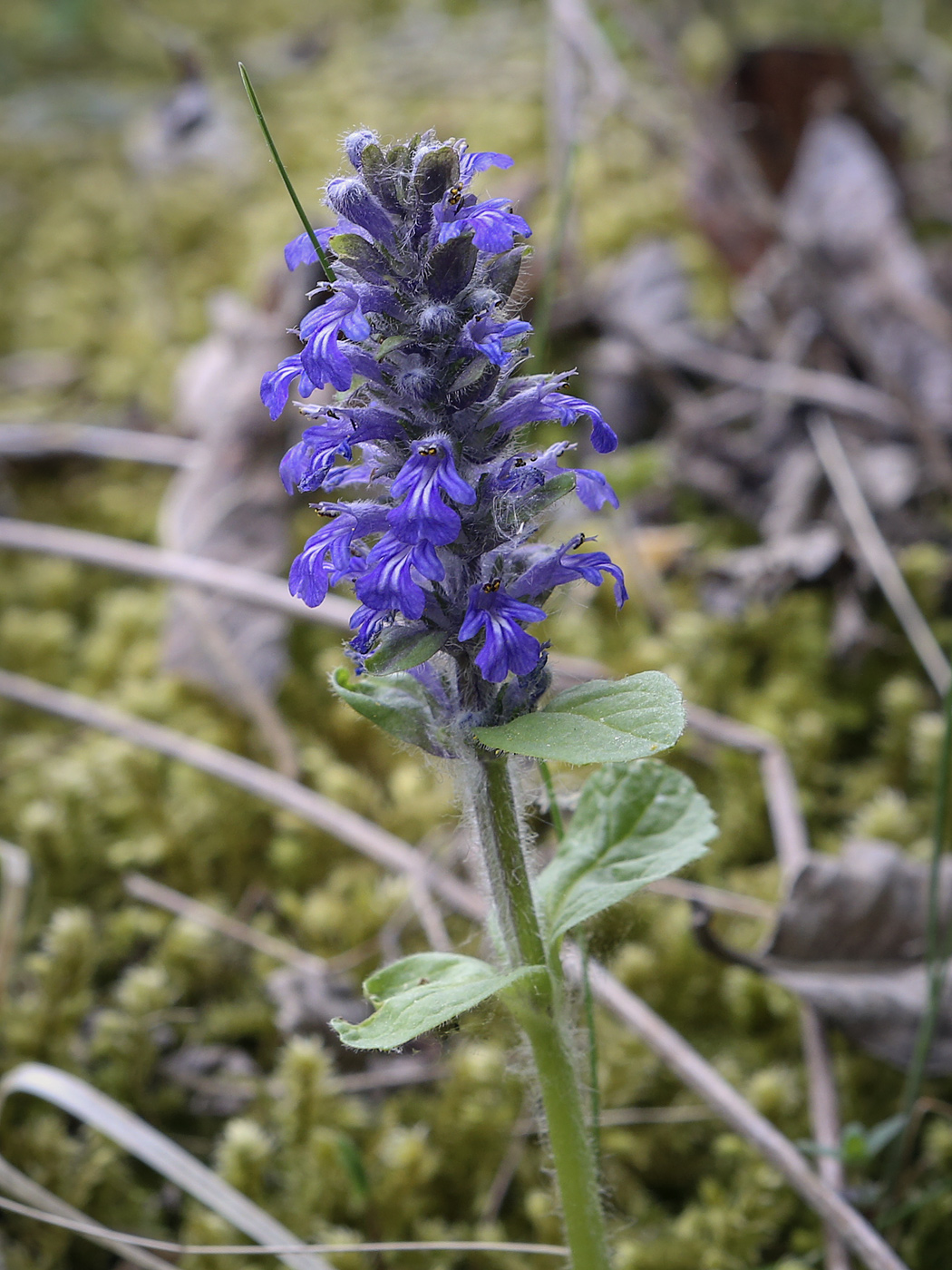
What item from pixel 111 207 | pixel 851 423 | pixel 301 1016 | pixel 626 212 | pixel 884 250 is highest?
pixel 111 207

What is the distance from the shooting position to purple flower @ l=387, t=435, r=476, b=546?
1227 millimetres

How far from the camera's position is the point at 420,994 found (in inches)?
55.7

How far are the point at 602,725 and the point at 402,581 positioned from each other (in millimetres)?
318

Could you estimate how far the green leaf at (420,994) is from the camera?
1.32 m

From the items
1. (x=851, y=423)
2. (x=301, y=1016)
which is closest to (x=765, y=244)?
(x=851, y=423)

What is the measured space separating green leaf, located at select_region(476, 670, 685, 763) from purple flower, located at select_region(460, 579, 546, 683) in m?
0.07

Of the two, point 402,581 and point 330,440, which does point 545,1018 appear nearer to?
point 402,581

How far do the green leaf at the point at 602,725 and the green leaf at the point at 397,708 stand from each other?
124 mm

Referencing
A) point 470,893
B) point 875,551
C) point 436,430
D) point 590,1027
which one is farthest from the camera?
point 875,551

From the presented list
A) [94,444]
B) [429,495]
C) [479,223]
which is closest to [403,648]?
[429,495]

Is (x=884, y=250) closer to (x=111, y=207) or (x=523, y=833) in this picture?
(x=523, y=833)

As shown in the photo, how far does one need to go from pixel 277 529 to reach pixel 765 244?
7.37 ft

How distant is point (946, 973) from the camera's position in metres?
2.13

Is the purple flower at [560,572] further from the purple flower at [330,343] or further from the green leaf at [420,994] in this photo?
the green leaf at [420,994]
